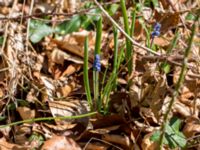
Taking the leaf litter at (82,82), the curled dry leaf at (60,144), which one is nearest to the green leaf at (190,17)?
the leaf litter at (82,82)

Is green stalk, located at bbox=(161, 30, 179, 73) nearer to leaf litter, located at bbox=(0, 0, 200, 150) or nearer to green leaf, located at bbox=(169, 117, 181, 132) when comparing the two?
leaf litter, located at bbox=(0, 0, 200, 150)

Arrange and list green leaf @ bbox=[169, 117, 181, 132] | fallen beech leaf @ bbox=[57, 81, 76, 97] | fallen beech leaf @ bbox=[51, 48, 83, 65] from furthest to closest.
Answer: fallen beech leaf @ bbox=[51, 48, 83, 65]
fallen beech leaf @ bbox=[57, 81, 76, 97]
green leaf @ bbox=[169, 117, 181, 132]

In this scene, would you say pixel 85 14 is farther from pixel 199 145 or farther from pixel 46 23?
pixel 199 145

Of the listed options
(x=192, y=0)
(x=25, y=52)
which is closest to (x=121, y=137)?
(x=25, y=52)

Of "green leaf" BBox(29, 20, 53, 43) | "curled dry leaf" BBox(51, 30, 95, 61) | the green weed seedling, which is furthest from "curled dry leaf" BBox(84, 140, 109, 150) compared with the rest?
"green leaf" BBox(29, 20, 53, 43)

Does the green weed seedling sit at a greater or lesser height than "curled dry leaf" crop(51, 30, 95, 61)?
lesser

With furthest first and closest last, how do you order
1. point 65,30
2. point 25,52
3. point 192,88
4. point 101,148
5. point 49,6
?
1. point 49,6
2. point 65,30
3. point 25,52
4. point 192,88
5. point 101,148

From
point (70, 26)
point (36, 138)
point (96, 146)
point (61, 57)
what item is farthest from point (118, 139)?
point (70, 26)

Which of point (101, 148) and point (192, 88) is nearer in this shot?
point (101, 148)
